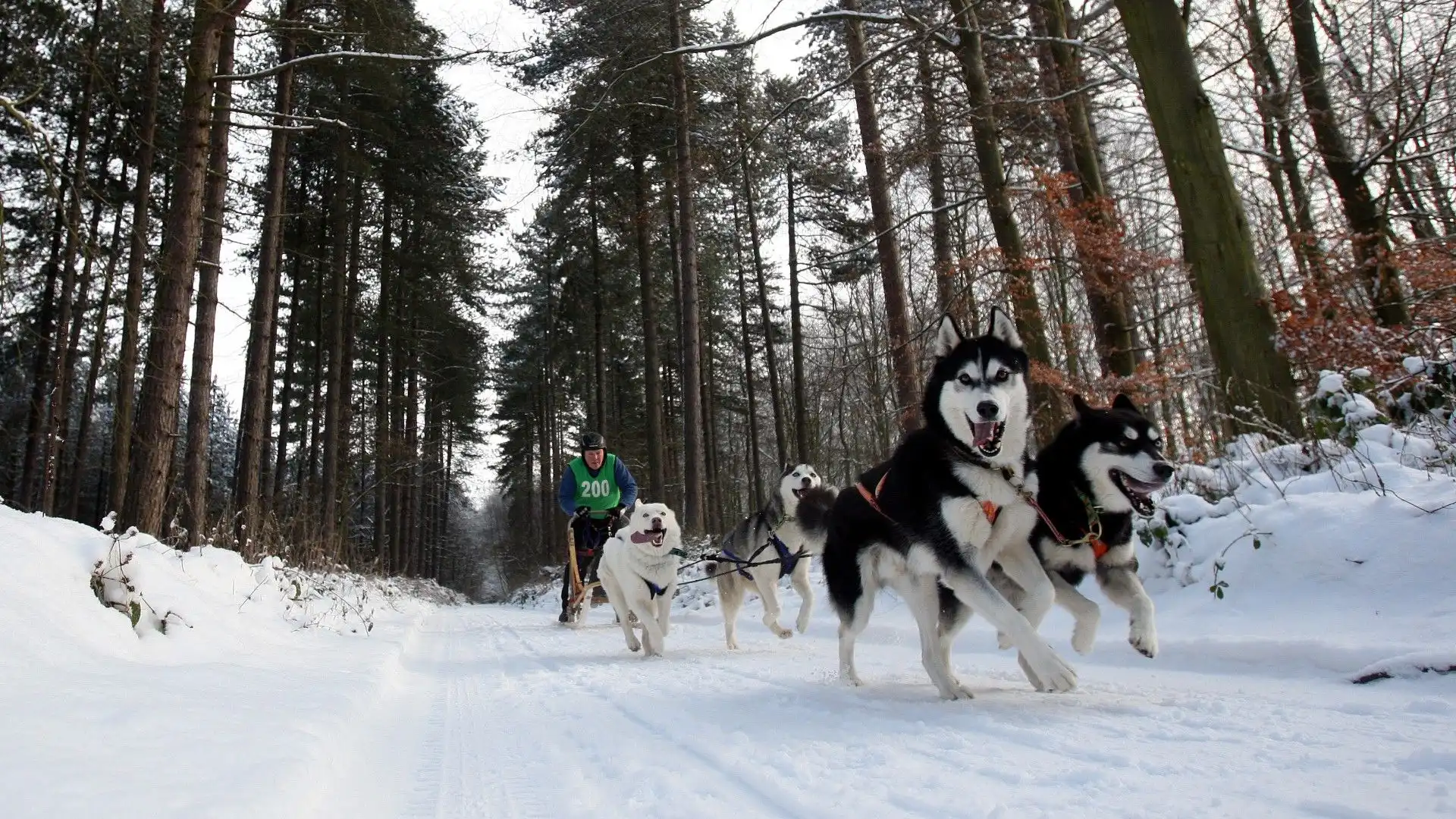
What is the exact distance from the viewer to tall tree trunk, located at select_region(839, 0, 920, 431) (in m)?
10.9

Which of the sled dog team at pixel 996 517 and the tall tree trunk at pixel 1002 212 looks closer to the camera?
the sled dog team at pixel 996 517

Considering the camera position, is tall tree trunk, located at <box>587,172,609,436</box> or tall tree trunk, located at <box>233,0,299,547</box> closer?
tall tree trunk, located at <box>233,0,299,547</box>

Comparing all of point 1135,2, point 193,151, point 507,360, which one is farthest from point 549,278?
point 1135,2

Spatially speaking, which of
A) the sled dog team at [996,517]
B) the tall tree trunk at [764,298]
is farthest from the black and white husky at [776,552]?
the tall tree trunk at [764,298]

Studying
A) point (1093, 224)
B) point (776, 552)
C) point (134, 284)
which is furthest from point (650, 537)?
point (134, 284)

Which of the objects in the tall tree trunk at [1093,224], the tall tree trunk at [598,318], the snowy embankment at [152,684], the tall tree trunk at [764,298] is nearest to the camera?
the snowy embankment at [152,684]

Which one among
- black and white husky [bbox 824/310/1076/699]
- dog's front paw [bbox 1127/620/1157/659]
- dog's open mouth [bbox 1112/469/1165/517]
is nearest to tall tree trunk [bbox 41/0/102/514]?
black and white husky [bbox 824/310/1076/699]

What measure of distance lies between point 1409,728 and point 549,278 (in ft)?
99.1

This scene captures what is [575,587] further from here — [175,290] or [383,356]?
[383,356]

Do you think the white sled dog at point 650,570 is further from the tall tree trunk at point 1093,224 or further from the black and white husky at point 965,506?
the tall tree trunk at point 1093,224

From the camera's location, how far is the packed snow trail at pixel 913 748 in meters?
2.19

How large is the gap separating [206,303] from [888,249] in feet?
27.8

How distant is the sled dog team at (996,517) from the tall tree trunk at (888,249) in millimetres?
6719

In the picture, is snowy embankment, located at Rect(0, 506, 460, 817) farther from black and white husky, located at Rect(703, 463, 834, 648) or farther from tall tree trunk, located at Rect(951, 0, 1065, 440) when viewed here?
tall tree trunk, located at Rect(951, 0, 1065, 440)
